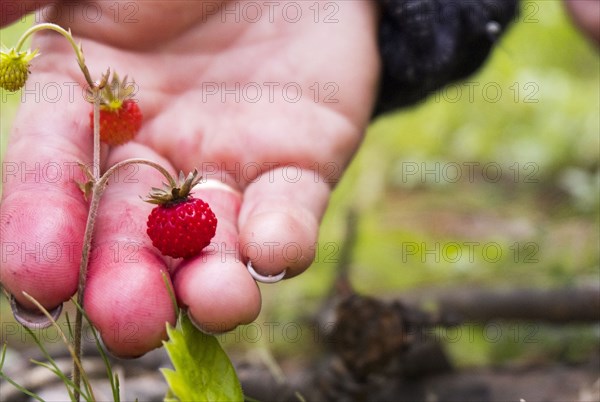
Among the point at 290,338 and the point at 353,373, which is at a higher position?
the point at 353,373

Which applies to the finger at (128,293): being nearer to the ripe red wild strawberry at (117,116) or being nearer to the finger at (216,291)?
the finger at (216,291)

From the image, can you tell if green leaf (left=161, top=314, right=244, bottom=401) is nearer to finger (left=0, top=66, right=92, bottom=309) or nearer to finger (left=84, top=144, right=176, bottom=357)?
finger (left=84, top=144, right=176, bottom=357)

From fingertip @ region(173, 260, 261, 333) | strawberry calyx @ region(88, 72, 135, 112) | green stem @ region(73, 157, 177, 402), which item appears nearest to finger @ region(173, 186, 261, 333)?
fingertip @ region(173, 260, 261, 333)

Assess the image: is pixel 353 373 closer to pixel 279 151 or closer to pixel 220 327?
pixel 279 151

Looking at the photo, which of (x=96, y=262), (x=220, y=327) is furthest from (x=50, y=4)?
(x=220, y=327)

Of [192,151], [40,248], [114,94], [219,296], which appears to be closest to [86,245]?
[40,248]

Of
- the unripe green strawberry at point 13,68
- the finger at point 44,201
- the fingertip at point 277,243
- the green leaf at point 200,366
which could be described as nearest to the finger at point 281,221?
the fingertip at point 277,243
